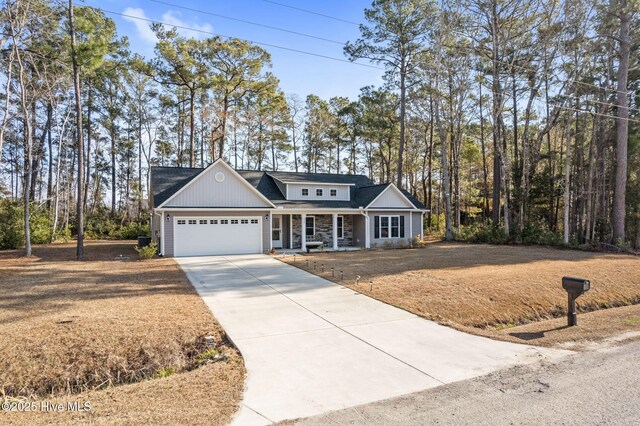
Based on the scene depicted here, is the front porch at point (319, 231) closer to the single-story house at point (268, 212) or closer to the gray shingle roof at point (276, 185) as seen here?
the single-story house at point (268, 212)

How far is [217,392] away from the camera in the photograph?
4070 millimetres

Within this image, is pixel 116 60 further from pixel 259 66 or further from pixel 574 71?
pixel 574 71

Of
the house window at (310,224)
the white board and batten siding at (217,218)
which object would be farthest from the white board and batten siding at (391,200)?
the white board and batten siding at (217,218)

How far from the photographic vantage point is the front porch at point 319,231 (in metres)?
19.5

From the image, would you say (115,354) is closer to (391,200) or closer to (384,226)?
(384,226)

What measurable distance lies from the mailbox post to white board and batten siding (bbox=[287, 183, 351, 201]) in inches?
578

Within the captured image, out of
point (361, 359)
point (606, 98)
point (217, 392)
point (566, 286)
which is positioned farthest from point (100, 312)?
point (606, 98)

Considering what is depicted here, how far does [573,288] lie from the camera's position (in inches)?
267

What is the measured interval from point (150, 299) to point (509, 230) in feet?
64.4

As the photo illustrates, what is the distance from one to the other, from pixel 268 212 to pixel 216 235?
A: 2820 millimetres

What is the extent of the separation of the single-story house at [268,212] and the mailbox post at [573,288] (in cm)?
1280

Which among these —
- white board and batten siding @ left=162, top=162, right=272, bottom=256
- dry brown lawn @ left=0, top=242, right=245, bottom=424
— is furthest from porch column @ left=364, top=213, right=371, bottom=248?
dry brown lawn @ left=0, top=242, right=245, bottom=424

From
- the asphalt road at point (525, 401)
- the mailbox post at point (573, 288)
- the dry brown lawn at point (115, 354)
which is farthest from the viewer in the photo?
the mailbox post at point (573, 288)

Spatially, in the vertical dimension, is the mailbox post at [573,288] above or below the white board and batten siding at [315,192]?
below
